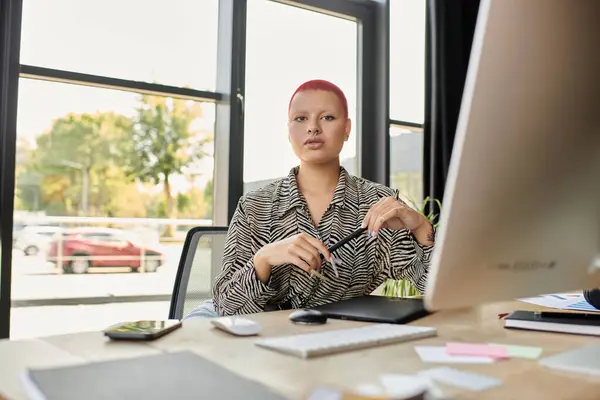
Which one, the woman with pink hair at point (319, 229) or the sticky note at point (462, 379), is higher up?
the woman with pink hair at point (319, 229)

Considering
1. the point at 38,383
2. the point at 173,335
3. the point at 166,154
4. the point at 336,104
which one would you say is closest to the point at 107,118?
the point at 166,154

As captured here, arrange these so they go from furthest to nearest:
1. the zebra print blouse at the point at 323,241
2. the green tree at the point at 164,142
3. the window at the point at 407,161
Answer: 1. the window at the point at 407,161
2. the green tree at the point at 164,142
3. the zebra print blouse at the point at 323,241

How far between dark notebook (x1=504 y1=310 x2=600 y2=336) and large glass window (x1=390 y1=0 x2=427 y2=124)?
2.46m

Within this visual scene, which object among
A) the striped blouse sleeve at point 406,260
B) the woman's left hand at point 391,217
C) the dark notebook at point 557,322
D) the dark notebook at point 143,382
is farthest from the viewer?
the striped blouse sleeve at point 406,260

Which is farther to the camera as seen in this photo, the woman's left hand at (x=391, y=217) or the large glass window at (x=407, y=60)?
the large glass window at (x=407, y=60)

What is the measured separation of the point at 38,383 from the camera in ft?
1.91

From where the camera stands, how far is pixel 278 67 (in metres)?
2.97

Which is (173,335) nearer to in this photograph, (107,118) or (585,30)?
(585,30)

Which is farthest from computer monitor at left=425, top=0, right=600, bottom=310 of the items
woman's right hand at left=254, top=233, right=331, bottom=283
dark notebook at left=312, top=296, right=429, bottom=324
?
woman's right hand at left=254, top=233, right=331, bottom=283

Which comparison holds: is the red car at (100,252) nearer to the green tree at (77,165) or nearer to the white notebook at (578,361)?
the green tree at (77,165)

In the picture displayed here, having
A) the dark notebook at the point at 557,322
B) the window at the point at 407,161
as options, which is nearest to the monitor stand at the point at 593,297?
the dark notebook at the point at 557,322

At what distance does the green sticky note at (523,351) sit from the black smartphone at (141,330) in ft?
1.66

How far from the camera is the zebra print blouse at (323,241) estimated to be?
1.43 m

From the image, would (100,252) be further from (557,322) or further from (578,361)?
(578,361)
